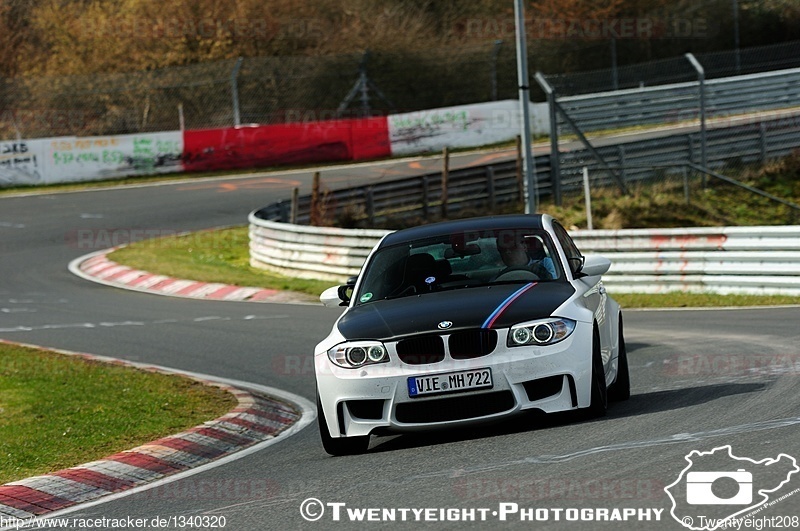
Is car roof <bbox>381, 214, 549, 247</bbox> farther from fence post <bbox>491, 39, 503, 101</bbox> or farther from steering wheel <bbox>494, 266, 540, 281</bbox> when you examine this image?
fence post <bbox>491, 39, 503, 101</bbox>

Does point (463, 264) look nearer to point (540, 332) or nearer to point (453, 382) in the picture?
point (540, 332)

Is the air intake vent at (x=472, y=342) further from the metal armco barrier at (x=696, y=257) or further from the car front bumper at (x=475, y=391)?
the metal armco barrier at (x=696, y=257)

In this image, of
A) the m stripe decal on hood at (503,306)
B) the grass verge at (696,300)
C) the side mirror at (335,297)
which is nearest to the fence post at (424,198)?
the grass verge at (696,300)

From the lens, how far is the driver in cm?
911

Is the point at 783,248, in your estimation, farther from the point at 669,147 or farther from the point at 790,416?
the point at 669,147

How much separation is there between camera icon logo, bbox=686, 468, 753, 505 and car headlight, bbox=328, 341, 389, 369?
245 cm

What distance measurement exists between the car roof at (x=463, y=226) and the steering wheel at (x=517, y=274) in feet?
1.36

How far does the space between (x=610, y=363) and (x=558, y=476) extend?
264cm

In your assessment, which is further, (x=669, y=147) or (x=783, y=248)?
(x=669, y=147)

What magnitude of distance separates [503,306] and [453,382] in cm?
64

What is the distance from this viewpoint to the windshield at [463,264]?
9.07 m

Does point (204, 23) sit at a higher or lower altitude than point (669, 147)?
higher

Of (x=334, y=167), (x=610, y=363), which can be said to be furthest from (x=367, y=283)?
(x=334, y=167)

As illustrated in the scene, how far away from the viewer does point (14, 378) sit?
12.7m
